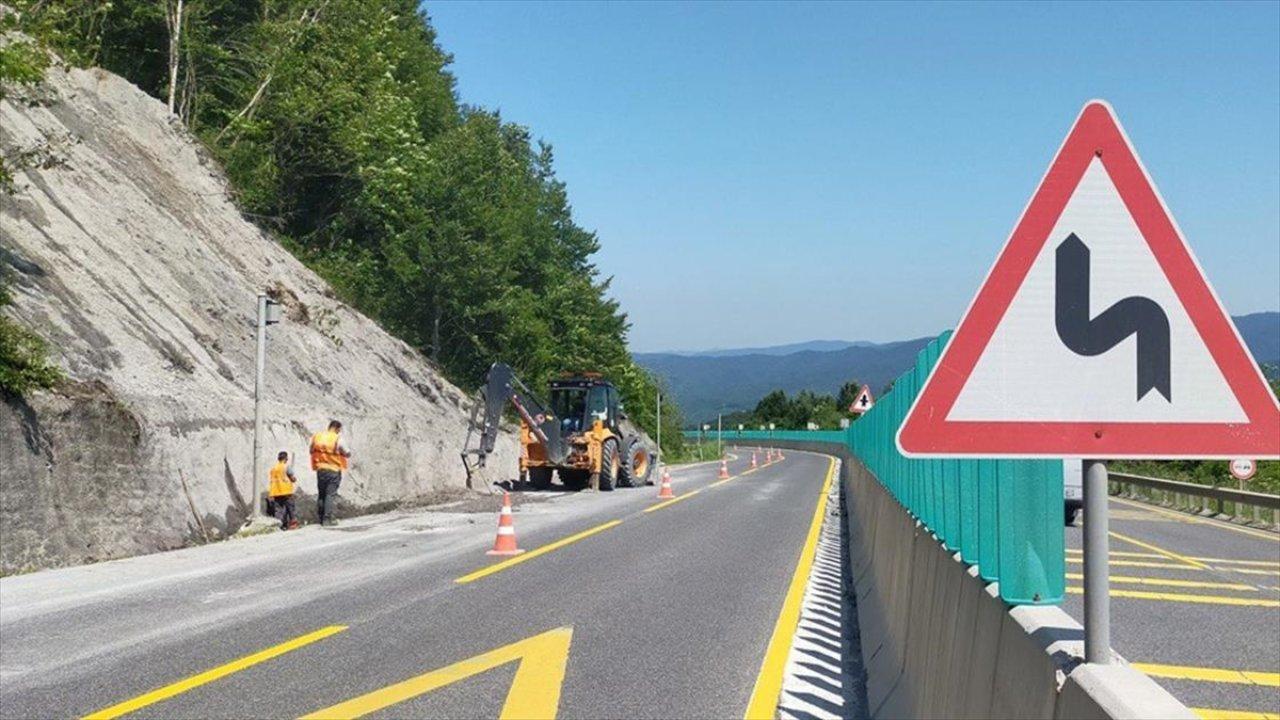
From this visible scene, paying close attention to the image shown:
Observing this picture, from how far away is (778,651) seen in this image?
30.6 feet

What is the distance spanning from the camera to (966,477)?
20.7 ft

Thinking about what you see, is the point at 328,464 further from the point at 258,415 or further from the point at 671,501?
the point at 671,501

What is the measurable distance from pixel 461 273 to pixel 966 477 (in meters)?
51.8

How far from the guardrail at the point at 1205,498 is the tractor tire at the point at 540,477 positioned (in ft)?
53.6

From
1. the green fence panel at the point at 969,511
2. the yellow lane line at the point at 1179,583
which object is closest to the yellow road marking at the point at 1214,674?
the green fence panel at the point at 969,511

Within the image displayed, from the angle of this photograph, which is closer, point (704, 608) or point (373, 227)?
point (704, 608)

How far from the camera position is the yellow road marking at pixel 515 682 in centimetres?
727

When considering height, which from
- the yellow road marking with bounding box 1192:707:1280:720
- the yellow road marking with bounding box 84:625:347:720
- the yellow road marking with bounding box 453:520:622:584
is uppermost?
the yellow road marking with bounding box 453:520:622:584

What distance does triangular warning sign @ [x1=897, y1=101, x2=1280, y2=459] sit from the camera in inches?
134

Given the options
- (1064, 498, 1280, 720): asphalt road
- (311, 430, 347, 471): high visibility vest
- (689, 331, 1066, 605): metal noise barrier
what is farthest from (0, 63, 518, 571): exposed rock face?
(1064, 498, 1280, 720): asphalt road

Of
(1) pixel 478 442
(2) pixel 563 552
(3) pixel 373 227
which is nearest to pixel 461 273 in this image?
(3) pixel 373 227

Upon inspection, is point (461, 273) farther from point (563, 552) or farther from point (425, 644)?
point (425, 644)

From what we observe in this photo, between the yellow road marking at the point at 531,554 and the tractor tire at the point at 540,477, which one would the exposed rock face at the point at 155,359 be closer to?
the tractor tire at the point at 540,477

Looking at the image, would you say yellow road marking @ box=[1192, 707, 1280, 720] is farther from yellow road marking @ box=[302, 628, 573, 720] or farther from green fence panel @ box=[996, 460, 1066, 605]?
yellow road marking @ box=[302, 628, 573, 720]
